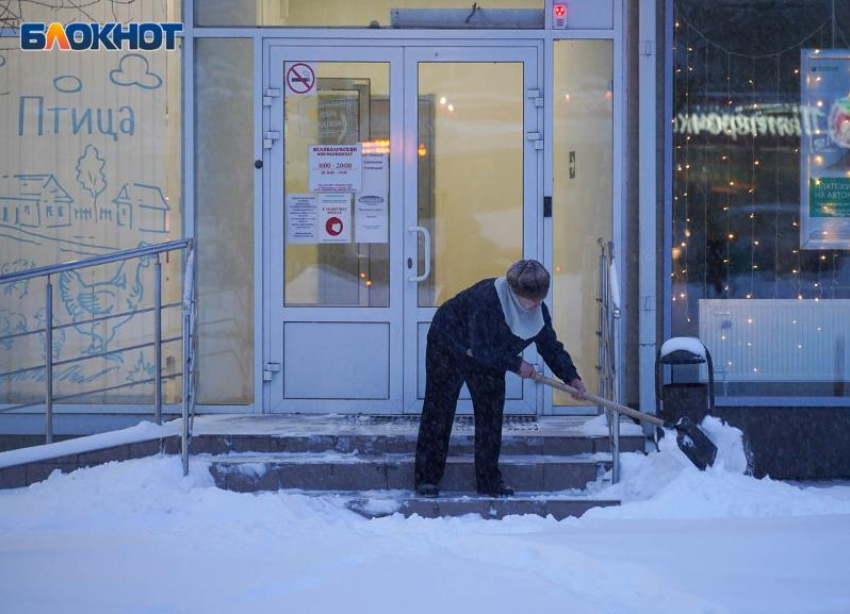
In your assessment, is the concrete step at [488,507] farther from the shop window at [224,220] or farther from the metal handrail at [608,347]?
the shop window at [224,220]

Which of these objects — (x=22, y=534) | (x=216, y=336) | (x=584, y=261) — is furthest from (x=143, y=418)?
(x=584, y=261)

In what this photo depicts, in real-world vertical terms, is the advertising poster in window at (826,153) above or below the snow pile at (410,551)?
above

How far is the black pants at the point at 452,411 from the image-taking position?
6930mm

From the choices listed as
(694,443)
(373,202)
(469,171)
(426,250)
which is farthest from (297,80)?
(694,443)

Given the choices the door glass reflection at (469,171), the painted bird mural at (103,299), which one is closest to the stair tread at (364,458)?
the door glass reflection at (469,171)

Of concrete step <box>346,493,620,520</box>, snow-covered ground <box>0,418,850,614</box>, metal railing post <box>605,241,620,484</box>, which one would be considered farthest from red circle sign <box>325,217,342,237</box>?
concrete step <box>346,493,620,520</box>

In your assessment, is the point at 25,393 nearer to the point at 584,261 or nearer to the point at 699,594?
the point at 584,261

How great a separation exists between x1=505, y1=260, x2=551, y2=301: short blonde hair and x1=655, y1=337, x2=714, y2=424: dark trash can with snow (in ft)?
3.99

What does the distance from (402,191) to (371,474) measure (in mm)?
2234

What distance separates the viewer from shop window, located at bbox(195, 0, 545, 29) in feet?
27.8

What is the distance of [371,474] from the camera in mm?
7297

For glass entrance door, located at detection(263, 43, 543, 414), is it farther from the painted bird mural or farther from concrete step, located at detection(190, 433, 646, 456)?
the painted bird mural

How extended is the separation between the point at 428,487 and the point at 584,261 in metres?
2.32

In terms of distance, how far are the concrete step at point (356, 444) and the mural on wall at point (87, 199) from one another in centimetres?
118
